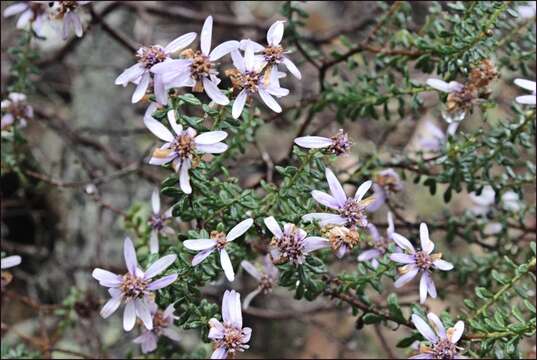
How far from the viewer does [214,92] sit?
114cm

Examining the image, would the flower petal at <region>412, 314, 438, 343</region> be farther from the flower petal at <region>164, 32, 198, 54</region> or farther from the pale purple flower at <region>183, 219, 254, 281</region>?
the flower petal at <region>164, 32, 198, 54</region>

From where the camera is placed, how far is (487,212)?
6.10ft

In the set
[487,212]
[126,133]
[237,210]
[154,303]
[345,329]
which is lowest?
[345,329]

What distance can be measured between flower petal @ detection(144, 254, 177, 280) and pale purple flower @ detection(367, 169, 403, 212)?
614 millimetres

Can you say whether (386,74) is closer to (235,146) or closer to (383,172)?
(383,172)

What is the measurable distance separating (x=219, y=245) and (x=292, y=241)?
4.7 inches

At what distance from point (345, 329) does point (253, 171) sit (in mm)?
809

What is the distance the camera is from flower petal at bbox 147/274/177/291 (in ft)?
3.69

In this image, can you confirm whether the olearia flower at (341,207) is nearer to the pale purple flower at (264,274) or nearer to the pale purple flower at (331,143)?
the pale purple flower at (331,143)

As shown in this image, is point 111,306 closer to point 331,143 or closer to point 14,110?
point 331,143

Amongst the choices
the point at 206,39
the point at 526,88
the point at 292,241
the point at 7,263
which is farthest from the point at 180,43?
the point at 526,88

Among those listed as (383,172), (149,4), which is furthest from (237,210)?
(149,4)

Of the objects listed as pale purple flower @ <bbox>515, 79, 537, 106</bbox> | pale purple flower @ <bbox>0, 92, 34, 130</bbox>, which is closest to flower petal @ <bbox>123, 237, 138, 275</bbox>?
pale purple flower @ <bbox>0, 92, 34, 130</bbox>

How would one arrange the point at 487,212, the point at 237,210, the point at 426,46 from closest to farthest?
1. the point at 237,210
2. the point at 426,46
3. the point at 487,212
